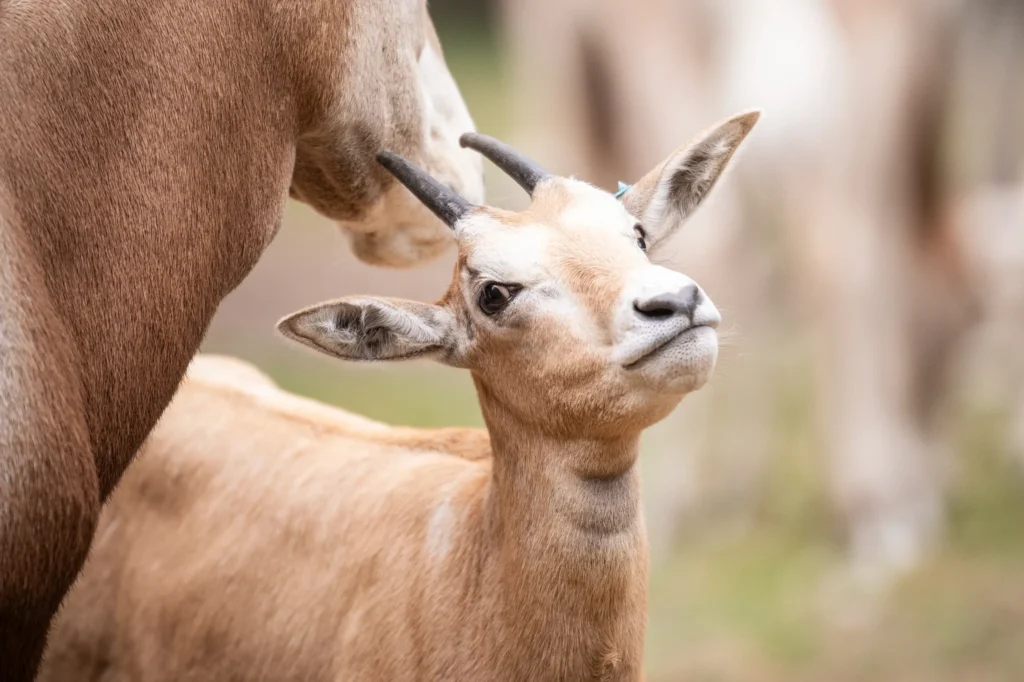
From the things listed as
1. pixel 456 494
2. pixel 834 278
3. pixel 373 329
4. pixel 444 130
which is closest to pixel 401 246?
pixel 444 130

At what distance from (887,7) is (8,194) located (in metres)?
4.97

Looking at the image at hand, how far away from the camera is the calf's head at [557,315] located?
232 cm

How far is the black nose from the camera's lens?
229 centimetres

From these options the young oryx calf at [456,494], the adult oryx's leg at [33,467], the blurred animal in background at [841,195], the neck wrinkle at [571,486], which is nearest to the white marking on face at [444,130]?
the young oryx calf at [456,494]

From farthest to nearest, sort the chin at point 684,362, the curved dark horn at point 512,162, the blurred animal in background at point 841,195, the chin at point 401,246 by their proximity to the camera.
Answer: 1. the blurred animal in background at point 841,195
2. the chin at point 401,246
3. the curved dark horn at point 512,162
4. the chin at point 684,362

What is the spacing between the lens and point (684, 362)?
2291mm

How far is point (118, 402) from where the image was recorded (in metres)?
2.33

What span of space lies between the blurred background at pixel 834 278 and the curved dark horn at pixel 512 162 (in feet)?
9.72

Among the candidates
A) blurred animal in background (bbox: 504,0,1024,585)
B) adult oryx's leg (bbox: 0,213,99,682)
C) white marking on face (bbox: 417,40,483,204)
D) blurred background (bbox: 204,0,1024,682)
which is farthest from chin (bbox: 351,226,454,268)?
blurred animal in background (bbox: 504,0,1024,585)

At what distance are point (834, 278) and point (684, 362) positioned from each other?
4.05 meters

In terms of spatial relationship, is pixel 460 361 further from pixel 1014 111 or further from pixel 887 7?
pixel 1014 111

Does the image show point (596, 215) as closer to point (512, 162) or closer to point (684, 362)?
point (512, 162)

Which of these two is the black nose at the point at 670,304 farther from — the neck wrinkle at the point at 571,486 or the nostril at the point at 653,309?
the neck wrinkle at the point at 571,486

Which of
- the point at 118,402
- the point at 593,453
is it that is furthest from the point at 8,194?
the point at 593,453
